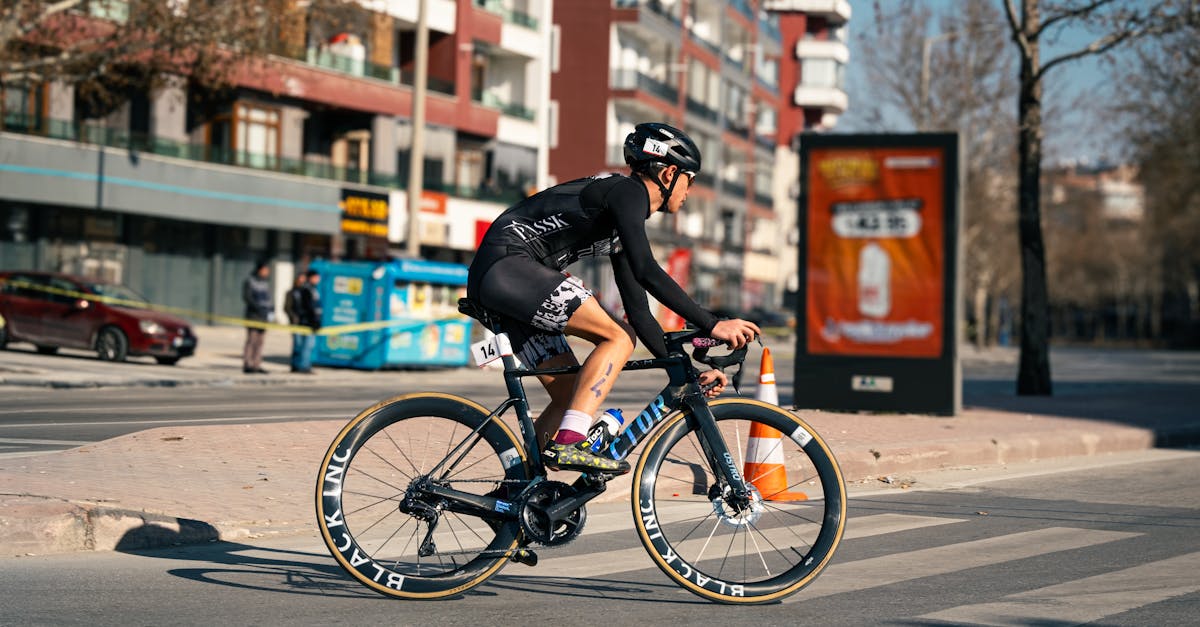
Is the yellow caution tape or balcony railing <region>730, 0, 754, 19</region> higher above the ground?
balcony railing <region>730, 0, 754, 19</region>

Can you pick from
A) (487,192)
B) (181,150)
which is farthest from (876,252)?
(487,192)

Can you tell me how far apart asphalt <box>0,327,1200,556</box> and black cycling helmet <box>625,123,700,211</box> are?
9.82ft

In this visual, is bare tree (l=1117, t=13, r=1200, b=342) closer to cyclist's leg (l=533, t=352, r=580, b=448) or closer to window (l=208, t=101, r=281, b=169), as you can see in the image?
cyclist's leg (l=533, t=352, r=580, b=448)

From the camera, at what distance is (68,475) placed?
28.1 feet

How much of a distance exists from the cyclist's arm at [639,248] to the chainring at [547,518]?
2.75 feet

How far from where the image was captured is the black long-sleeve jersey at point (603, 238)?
5.66 meters

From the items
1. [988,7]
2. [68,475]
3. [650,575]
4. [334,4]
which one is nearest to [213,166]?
[334,4]

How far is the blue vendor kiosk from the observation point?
1041 inches

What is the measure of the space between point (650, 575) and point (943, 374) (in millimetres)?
9847

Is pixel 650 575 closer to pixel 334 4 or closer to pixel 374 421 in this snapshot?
pixel 374 421

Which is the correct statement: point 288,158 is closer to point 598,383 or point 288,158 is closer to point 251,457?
point 251,457

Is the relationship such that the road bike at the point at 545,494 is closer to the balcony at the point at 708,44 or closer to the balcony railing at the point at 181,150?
the balcony railing at the point at 181,150

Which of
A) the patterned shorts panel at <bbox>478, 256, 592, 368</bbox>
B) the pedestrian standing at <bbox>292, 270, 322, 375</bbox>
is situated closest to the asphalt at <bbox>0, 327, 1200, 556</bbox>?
the pedestrian standing at <bbox>292, 270, 322, 375</bbox>

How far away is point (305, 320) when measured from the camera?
24297 millimetres
